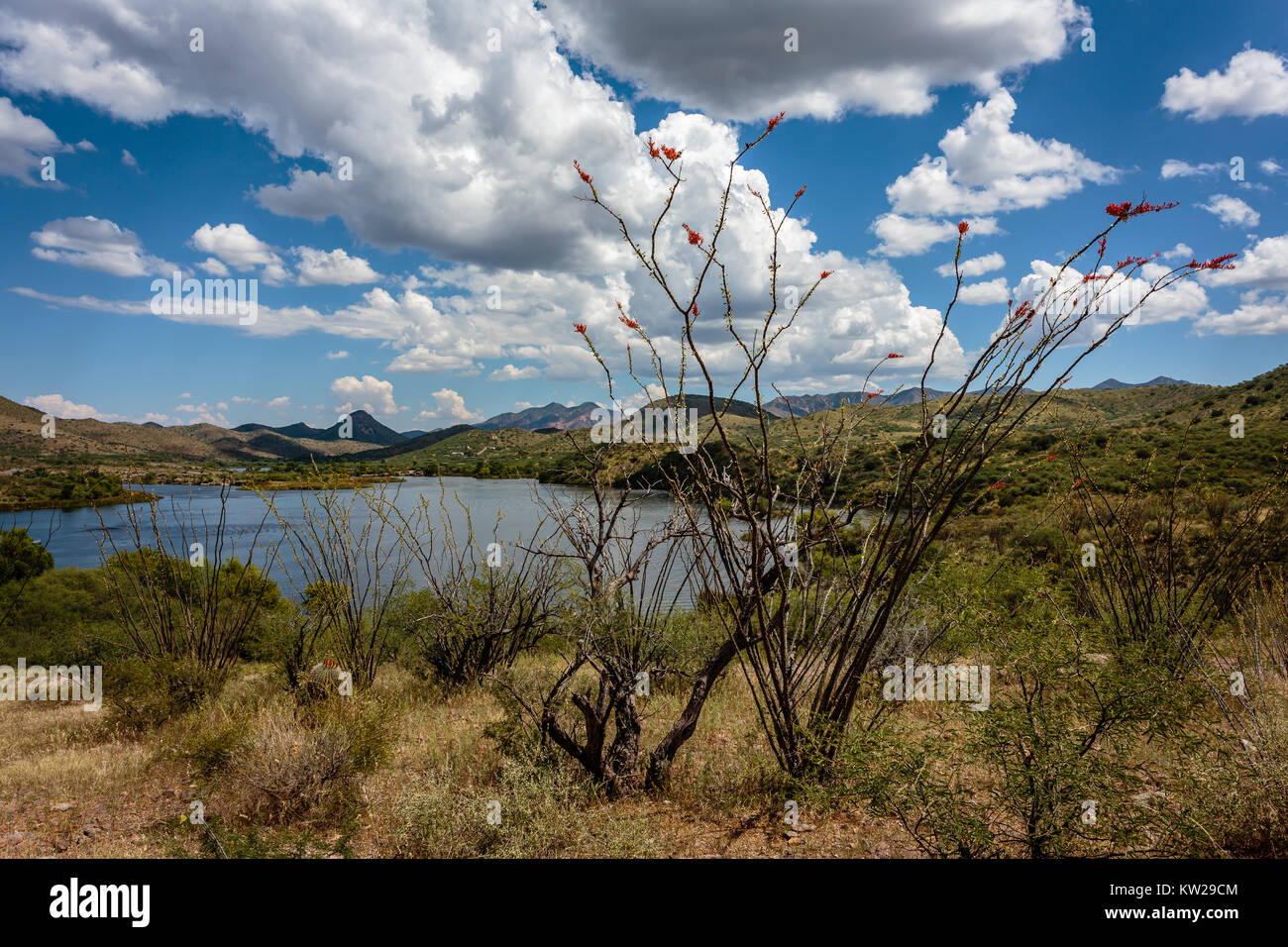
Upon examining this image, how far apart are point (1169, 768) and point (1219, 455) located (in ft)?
57.8

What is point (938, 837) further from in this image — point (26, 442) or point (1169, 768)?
point (26, 442)

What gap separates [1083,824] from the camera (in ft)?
9.46
